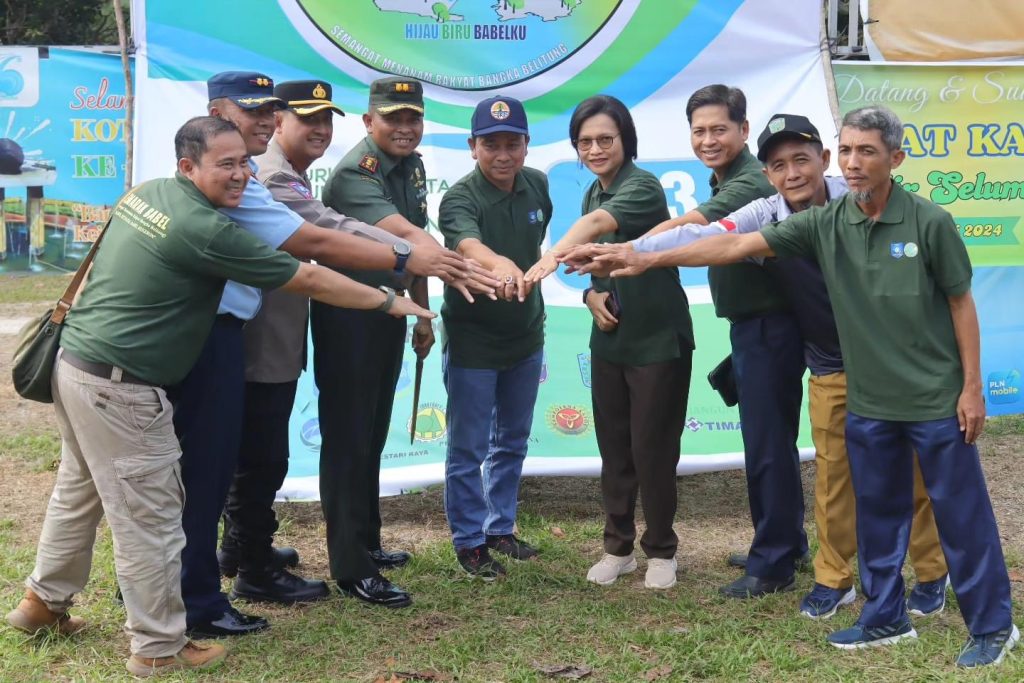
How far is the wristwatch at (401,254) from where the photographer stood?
3.85 metres

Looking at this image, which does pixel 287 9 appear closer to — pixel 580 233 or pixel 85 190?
pixel 580 233

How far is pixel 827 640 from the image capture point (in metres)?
3.78

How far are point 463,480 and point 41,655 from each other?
5.58 feet

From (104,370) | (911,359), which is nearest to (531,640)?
Result: (911,359)

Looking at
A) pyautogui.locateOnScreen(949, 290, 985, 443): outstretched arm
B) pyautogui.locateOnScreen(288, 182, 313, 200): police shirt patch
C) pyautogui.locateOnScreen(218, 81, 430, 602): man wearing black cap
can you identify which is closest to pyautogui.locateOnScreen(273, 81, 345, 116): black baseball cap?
pyautogui.locateOnScreen(218, 81, 430, 602): man wearing black cap

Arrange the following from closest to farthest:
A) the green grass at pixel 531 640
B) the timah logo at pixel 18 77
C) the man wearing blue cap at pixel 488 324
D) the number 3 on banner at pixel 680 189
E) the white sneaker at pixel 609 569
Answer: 1. the green grass at pixel 531 640
2. the man wearing blue cap at pixel 488 324
3. the white sneaker at pixel 609 569
4. the number 3 on banner at pixel 680 189
5. the timah logo at pixel 18 77

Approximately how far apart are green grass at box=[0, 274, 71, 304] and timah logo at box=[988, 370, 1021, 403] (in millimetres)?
9087

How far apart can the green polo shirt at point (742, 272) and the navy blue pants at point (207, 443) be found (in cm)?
181

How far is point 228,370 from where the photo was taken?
3.76 meters

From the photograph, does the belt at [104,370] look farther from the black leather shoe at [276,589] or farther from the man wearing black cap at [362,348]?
the black leather shoe at [276,589]

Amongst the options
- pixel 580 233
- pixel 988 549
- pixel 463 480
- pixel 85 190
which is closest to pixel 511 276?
pixel 580 233

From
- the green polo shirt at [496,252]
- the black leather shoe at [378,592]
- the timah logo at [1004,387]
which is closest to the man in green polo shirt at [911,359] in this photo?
the green polo shirt at [496,252]

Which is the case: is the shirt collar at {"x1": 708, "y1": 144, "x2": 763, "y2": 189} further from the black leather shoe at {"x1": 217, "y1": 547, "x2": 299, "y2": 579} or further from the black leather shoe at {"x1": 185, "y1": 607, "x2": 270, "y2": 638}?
the black leather shoe at {"x1": 185, "y1": 607, "x2": 270, "y2": 638}

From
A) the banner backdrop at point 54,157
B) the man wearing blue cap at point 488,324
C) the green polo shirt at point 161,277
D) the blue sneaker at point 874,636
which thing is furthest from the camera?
the banner backdrop at point 54,157
